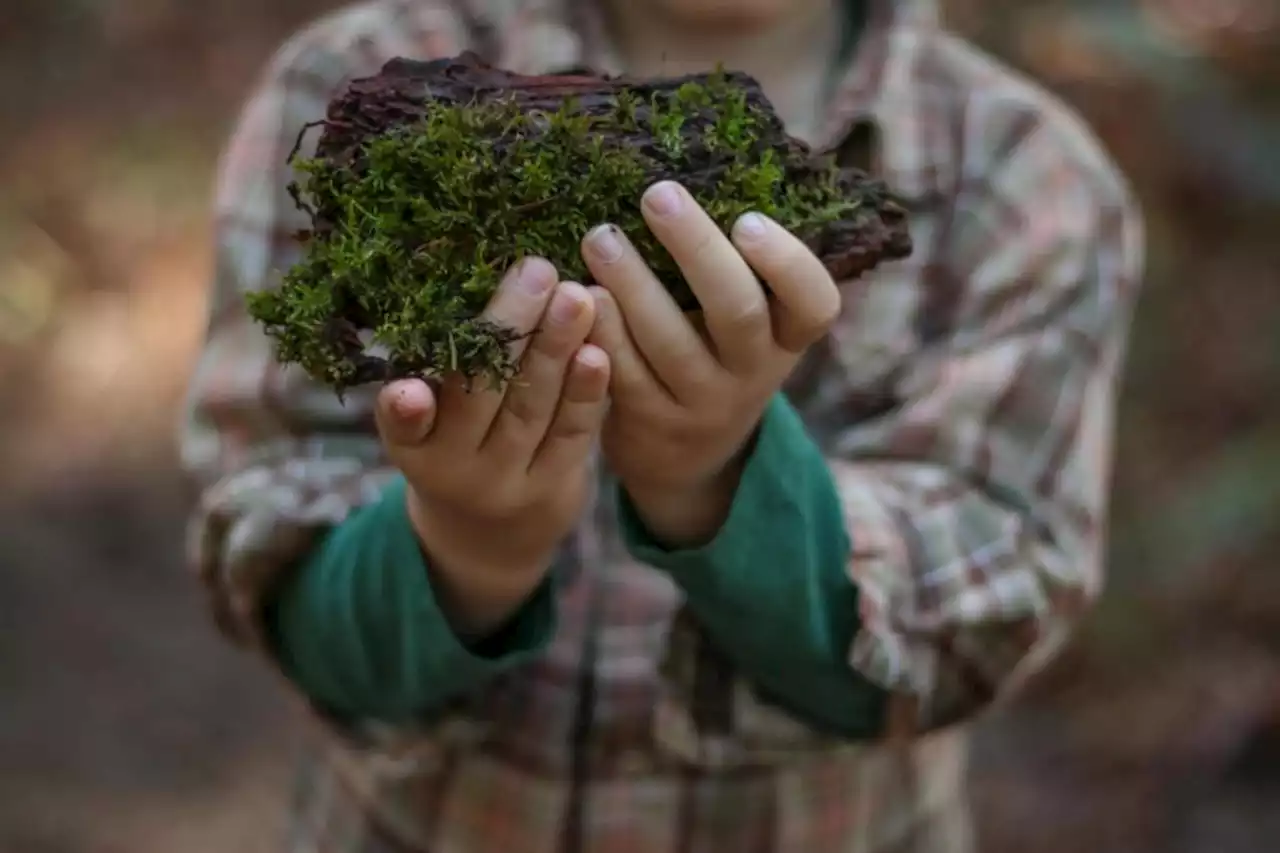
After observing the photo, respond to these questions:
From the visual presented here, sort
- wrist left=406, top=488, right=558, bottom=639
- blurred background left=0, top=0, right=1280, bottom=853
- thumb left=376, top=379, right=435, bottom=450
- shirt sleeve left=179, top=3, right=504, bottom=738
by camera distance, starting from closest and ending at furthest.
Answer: thumb left=376, top=379, right=435, bottom=450 < wrist left=406, top=488, right=558, bottom=639 < shirt sleeve left=179, top=3, right=504, bottom=738 < blurred background left=0, top=0, right=1280, bottom=853

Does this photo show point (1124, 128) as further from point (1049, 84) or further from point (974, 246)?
point (974, 246)

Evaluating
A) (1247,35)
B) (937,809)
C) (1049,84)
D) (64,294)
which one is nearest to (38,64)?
(64,294)

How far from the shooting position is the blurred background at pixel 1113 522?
7.20 ft

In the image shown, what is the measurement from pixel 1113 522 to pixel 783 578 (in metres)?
1.69

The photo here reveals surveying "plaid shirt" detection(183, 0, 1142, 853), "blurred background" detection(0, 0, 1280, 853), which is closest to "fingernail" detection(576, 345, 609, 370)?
"plaid shirt" detection(183, 0, 1142, 853)

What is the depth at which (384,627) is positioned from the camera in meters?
0.89

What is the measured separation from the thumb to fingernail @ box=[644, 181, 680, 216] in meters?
0.15

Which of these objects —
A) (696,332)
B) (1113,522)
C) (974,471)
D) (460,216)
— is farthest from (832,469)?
(1113,522)

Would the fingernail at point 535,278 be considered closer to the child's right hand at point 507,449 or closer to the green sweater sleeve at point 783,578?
the child's right hand at point 507,449

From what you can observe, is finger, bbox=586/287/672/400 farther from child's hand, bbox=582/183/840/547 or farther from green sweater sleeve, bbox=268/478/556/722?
green sweater sleeve, bbox=268/478/556/722

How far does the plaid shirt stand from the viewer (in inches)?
36.9

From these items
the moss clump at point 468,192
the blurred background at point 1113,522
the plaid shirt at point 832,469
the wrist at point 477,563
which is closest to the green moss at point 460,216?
the moss clump at point 468,192

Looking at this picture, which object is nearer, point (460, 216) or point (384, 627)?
point (460, 216)

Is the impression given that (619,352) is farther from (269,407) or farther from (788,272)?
(269,407)
